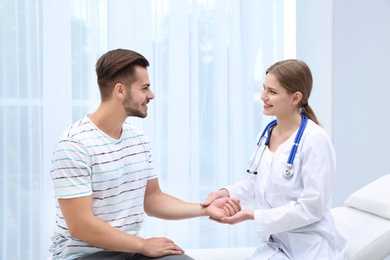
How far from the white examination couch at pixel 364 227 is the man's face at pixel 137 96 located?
26.2 inches

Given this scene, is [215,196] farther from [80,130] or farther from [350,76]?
[350,76]

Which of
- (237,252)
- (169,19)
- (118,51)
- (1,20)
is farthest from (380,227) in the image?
(1,20)

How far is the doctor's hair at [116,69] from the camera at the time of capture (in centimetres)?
184

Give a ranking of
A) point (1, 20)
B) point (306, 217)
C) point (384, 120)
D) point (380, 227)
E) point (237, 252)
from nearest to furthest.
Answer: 1. point (306, 217)
2. point (380, 227)
3. point (237, 252)
4. point (1, 20)
5. point (384, 120)

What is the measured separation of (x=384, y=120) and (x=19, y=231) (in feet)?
8.01

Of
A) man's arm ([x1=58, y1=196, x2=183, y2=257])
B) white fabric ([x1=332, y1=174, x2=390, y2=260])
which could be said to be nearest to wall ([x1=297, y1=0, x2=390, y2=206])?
white fabric ([x1=332, y1=174, x2=390, y2=260])

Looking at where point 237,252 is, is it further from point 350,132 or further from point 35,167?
point 350,132

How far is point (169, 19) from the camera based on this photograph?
3.25 meters

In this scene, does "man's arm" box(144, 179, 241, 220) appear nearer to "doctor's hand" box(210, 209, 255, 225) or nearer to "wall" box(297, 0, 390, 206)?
"doctor's hand" box(210, 209, 255, 225)

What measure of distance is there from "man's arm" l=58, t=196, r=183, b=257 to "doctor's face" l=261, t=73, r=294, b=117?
0.66m

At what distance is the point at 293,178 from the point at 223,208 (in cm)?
36

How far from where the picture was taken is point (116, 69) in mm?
1838

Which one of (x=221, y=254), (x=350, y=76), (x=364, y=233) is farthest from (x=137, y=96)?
(x=350, y=76)

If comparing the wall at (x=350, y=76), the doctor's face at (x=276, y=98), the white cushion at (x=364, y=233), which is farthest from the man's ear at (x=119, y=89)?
the wall at (x=350, y=76)
